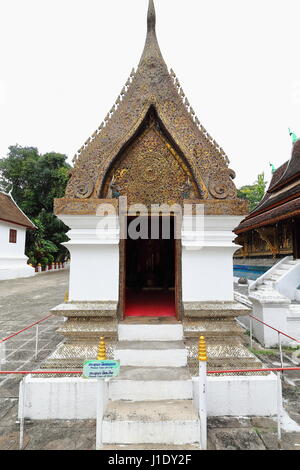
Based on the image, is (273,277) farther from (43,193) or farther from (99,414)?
(43,193)

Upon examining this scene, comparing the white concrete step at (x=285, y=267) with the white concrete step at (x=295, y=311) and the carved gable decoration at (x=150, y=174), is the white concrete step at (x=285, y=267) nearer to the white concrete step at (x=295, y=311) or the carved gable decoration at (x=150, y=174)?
the white concrete step at (x=295, y=311)

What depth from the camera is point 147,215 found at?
12.7ft

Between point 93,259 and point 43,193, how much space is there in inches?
1234

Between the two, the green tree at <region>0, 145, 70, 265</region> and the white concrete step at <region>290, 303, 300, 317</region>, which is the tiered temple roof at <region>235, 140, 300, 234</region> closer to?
the white concrete step at <region>290, 303, 300, 317</region>

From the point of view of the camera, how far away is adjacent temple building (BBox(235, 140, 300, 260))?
28.7 ft

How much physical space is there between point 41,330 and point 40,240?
22.0 m

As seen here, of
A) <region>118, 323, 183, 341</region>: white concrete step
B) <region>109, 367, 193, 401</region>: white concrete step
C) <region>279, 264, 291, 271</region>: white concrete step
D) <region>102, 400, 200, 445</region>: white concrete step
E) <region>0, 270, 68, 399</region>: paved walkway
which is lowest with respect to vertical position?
<region>0, 270, 68, 399</region>: paved walkway

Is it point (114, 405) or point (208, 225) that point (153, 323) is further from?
point (208, 225)

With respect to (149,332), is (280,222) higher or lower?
higher

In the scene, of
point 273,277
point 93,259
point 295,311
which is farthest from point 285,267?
point 93,259

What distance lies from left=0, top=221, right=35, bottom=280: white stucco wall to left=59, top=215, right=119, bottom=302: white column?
19371mm

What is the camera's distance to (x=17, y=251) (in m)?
22.8

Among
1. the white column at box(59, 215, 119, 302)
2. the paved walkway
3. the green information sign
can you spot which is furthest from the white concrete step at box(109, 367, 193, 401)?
the paved walkway

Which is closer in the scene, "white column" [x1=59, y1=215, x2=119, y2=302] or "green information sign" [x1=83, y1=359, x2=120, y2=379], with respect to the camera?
"green information sign" [x1=83, y1=359, x2=120, y2=379]
